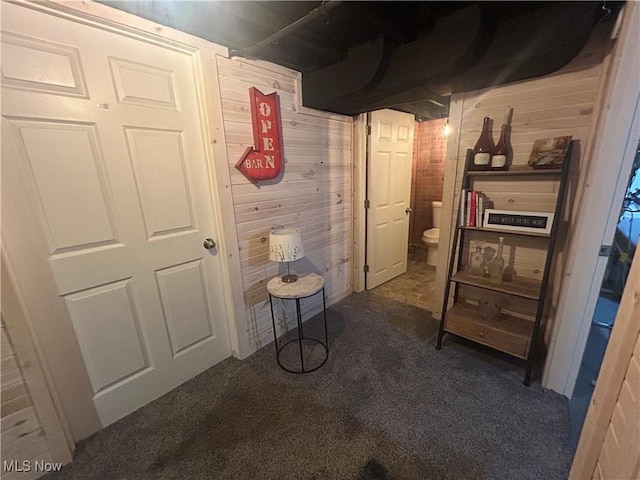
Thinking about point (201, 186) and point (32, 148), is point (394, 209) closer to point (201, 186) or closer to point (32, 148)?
point (201, 186)

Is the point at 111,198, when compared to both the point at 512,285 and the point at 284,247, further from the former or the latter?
the point at 512,285

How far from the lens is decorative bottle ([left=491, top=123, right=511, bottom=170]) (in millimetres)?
1767

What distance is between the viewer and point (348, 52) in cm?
178

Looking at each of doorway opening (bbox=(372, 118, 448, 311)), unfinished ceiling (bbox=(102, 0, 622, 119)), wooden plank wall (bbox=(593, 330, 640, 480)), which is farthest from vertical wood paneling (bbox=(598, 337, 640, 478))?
doorway opening (bbox=(372, 118, 448, 311))

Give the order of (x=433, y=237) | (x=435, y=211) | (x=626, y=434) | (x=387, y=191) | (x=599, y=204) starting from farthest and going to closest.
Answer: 1. (x=435, y=211)
2. (x=433, y=237)
3. (x=387, y=191)
4. (x=599, y=204)
5. (x=626, y=434)

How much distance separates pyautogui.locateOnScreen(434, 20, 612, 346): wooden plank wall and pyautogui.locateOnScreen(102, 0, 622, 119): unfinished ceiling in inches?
4.7

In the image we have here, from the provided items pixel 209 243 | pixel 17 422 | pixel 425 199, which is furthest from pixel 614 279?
pixel 17 422

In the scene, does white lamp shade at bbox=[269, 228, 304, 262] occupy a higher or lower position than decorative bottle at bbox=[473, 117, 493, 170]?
lower

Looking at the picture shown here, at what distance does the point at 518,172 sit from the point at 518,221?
12.3 inches

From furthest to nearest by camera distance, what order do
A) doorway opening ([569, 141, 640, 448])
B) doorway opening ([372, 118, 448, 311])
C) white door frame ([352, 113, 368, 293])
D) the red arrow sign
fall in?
1. doorway opening ([372, 118, 448, 311])
2. white door frame ([352, 113, 368, 293])
3. doorway opening ([569, 141, 640, 448])
4. the red arrow sign

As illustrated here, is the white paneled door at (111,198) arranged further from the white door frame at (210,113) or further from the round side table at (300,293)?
the round side table at (300,293)

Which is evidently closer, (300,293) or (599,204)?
(599,204)

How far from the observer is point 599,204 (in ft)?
4.48

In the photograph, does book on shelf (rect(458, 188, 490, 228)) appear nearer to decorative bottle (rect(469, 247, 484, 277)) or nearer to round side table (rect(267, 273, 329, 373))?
decorative bottle (rect(469, 247, 484, 277))
